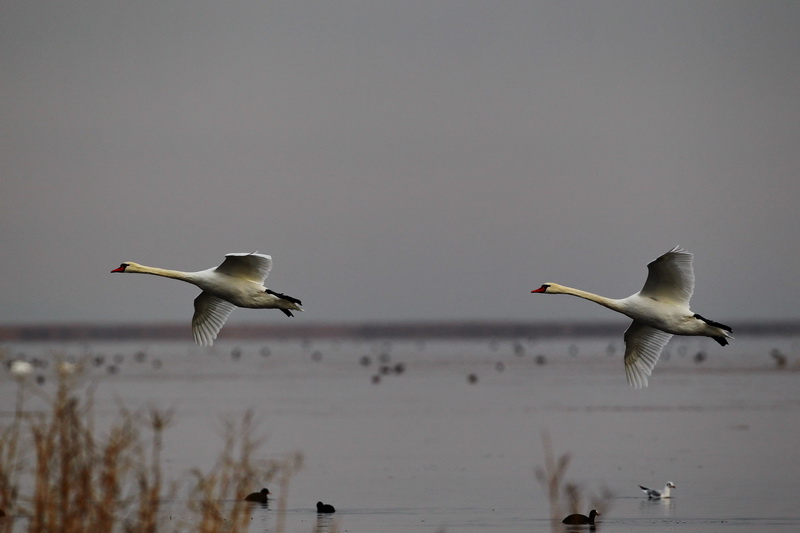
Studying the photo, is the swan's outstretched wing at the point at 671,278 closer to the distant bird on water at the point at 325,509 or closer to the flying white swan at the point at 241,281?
the flying white swan at the point at 241,281

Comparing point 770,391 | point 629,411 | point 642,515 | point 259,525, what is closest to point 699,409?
point 629,411

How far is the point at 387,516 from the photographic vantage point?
19641 millimetres

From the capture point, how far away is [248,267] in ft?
60.8

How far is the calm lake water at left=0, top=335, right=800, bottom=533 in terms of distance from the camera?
20.0 m

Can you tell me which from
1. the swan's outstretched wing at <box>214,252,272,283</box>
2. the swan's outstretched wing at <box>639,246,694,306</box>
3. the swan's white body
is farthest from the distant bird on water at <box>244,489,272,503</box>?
the swan's outstretched wing at <box>639,246,694,306</box>

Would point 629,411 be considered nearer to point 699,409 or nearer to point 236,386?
point 699,409

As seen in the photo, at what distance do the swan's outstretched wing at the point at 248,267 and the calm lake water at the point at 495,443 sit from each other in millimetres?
3617

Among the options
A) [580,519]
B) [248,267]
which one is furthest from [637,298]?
[248,267]

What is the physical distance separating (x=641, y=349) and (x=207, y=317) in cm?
694

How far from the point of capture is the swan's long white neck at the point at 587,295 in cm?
1802

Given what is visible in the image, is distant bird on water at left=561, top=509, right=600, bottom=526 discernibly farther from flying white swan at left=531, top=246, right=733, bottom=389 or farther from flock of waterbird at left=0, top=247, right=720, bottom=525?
flying white swan at left=531, top=246, right=733, bottom=389

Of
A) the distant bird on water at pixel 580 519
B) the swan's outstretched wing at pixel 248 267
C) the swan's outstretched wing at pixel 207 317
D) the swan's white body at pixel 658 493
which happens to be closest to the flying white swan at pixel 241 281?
the swan's outstretched wing at pixel 248 267

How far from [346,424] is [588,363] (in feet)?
161

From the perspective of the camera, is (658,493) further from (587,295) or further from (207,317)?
(207,317)
